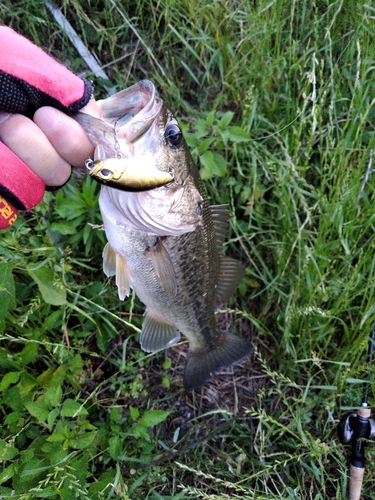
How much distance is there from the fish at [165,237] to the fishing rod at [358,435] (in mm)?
709

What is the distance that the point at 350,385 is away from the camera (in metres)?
2.75

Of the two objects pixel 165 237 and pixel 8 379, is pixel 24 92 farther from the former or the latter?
pixel 8 379

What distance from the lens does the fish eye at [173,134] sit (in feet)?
5.75

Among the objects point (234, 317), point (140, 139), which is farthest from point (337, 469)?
point (140, 139)

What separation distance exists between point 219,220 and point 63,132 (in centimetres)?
98

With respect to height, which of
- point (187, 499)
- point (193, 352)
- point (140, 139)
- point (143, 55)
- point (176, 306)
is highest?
point (140, 139)

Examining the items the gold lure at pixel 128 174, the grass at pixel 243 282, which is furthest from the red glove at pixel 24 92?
the grass at pixel 243 282

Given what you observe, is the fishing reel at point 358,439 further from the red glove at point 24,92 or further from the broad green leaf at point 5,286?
the red glove at point 24,92

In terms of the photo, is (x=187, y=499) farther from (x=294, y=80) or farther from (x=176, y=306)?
(x=294, y=80)

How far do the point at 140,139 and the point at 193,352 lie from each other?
4.63ft

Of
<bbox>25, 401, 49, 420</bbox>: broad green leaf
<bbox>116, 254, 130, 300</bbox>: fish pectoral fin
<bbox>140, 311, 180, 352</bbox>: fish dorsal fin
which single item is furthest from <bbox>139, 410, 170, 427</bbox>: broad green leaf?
<bbox>116, 254, 130, 300</bbox>: fish pectoral fin

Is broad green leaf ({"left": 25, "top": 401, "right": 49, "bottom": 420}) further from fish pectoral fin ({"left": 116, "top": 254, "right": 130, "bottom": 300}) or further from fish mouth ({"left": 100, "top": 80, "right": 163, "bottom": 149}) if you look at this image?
fish mouth ({"left": 100, "top": 80, "right": 163, "bottom": 149})

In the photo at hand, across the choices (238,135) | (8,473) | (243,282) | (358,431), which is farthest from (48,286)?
(358,431)

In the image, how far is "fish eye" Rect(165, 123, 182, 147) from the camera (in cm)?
175
